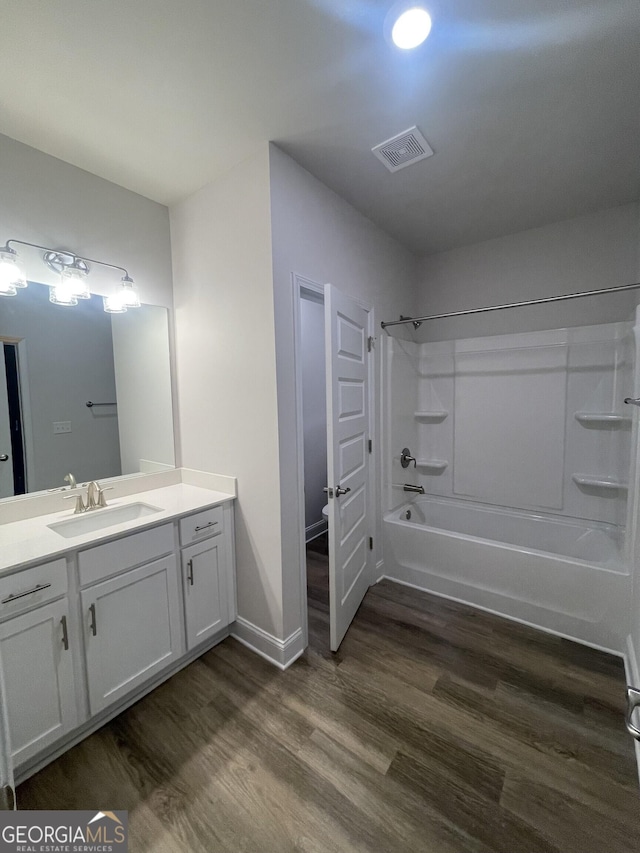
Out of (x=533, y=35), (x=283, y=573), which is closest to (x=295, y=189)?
(x=533, y=35)

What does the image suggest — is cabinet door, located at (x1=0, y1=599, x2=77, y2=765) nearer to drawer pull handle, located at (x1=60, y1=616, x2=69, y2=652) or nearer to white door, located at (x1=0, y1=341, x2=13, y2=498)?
drawer pull handle, located at (x1=60, y1=616, x2=69, y2=652)

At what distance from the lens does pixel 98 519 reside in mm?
1776

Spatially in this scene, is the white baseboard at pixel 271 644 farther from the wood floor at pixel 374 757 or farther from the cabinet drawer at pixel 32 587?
the cabinet drawer at pixel 32 587

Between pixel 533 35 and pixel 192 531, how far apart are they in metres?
2.41

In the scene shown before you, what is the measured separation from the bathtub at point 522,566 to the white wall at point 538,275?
1.54 m

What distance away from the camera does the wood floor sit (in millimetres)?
1110

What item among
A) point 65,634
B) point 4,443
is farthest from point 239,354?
point 65,634

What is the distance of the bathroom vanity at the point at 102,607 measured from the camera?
123 cm

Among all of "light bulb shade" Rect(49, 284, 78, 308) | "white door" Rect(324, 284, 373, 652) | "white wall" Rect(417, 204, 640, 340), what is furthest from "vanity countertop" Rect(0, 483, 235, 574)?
"white wall" Rect(417, 204, 640, 340)

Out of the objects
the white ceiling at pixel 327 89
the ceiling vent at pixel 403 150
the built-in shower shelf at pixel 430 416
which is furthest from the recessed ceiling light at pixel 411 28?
the built-in shower shelf at pixel 430 416

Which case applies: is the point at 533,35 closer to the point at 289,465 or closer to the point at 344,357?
the point at 344,357

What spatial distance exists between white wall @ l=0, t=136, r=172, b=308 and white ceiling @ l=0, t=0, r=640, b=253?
85 millimetres

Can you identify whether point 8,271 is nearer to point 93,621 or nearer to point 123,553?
point 123,553

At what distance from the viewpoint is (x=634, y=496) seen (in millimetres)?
1786
